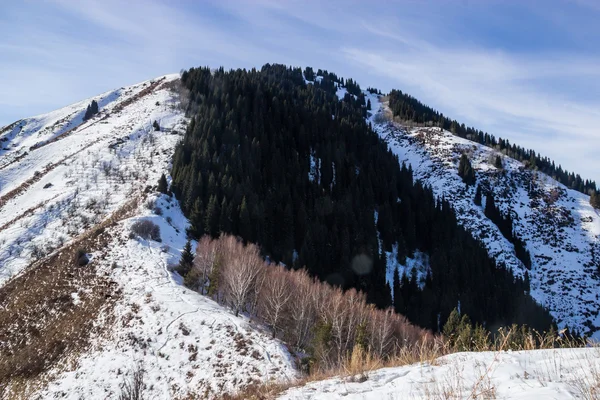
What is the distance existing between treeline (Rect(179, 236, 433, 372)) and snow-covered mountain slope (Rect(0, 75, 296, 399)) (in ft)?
7.51

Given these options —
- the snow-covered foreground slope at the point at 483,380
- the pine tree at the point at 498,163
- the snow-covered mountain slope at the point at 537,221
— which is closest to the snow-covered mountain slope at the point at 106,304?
the snow-covered foreground slope at the point at 483,380

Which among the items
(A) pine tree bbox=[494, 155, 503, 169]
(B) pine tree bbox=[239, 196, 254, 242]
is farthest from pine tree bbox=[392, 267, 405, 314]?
(A) pine tree bbox=[494, 155, 503, 169]

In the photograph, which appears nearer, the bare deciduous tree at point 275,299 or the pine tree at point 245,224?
the bare deciduous tree at point 275,299

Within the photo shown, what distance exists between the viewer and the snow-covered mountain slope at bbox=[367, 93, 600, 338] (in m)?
74.4

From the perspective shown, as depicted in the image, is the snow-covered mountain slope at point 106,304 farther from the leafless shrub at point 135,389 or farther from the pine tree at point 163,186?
the leafless shrub at point 135,389

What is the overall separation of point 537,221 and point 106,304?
104864mm

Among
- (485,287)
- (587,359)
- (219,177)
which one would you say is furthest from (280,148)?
(587,359)

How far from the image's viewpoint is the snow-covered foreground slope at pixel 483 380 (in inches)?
185

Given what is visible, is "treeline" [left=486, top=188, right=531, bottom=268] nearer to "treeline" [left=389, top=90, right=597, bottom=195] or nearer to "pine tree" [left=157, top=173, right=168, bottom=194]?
"treeline" [left=389, top=90, right=597, bottom=195]

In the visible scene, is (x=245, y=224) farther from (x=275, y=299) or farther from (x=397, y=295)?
(x=397, y=295)

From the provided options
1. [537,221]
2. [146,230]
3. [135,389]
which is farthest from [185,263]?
[537,221]

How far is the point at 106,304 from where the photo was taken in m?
32.8

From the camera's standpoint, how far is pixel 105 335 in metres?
29.3

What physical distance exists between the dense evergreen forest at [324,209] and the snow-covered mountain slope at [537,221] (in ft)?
29.2
